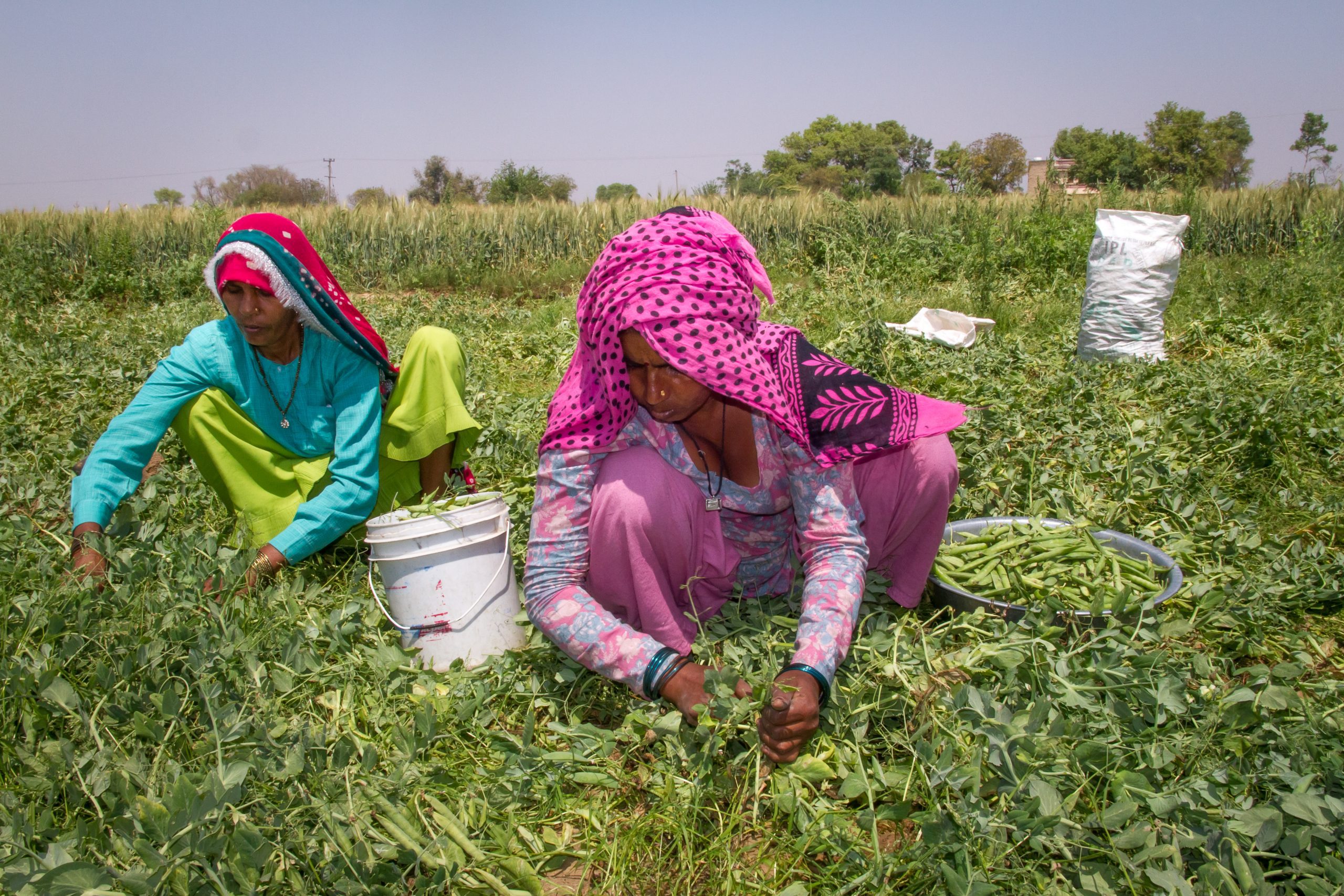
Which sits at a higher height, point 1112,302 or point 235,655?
point 1112,302

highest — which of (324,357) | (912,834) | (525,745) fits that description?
(324,357)

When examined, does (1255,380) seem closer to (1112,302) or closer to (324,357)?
(1112,302)

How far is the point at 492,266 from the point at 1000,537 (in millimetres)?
10343

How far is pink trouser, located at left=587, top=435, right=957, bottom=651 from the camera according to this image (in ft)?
6.20

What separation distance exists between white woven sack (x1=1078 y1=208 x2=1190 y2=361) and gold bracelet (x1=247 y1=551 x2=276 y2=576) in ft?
14.5

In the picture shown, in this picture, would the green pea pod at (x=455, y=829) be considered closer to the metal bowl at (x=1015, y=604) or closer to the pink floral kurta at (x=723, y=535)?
the pink floral kurta at (x=723, y=535)

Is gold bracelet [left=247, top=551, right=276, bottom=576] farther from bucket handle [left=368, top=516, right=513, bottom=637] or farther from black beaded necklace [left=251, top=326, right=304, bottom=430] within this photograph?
black beaded necklace [left=251, top=326, right=304, bottom=430]

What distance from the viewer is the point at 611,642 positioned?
5.70ft

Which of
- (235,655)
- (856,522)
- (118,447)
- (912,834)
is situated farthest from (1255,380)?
(118,447)

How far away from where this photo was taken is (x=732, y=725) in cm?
162

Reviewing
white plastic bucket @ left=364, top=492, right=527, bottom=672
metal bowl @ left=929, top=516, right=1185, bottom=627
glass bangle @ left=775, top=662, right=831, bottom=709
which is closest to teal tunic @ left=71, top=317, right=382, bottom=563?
white plastic bucket @ left=364, top=492, right=527, bottom=672

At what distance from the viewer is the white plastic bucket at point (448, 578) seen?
2.01 metres

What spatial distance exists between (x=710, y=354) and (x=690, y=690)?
0.69m

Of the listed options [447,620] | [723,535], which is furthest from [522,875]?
[723,535]
